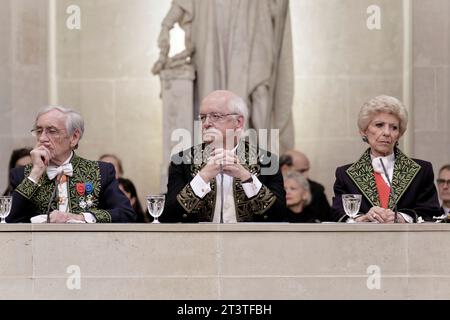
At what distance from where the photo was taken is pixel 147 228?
8.04 meters

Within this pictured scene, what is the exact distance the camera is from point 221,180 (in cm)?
901

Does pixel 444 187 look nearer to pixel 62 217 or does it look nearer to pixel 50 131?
pixel 50 131

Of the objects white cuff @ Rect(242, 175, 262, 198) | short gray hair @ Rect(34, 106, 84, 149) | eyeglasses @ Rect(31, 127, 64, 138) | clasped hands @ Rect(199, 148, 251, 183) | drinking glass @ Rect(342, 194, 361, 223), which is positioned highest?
short gray hair @ Rect(34, 106, 84, 149)

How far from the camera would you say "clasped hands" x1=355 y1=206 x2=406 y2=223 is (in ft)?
28.2

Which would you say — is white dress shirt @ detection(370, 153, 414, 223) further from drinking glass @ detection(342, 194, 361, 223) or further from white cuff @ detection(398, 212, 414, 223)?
drinking glass @ detection(342, 194, 361, 223)

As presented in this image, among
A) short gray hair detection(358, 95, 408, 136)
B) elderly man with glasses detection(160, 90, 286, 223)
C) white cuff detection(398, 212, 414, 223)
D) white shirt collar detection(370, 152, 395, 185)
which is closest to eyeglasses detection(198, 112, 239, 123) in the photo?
elderly man with glasses detection(160, 90, 286, 223)

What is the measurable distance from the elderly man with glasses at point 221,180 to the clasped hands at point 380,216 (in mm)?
548

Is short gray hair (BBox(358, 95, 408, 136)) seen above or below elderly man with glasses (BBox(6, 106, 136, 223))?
above

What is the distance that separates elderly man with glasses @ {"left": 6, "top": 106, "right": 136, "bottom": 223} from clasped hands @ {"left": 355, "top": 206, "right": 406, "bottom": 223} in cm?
142

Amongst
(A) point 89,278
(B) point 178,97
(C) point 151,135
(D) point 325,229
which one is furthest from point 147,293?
(C) point 151,135

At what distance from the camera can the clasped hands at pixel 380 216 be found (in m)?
8.59

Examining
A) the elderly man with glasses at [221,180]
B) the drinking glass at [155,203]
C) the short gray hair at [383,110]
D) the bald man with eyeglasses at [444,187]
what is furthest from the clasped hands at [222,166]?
the bald man with eyeglasses at [444,187]

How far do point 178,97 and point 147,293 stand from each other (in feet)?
19.0

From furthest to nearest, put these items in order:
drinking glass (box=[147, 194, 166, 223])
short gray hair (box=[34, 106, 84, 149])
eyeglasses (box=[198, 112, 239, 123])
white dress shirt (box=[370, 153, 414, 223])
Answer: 1. white dress shirt (box=[370, 153, 414, 223])
2. short gray hair (box=[34, 106, 84, 149])
3. eyeglasses (box=[198, 112, 239, 123])
4. drinking glass (box=[147, 194, 166, 223])
